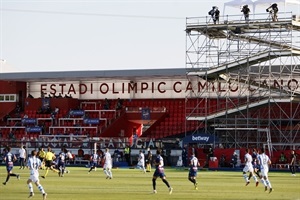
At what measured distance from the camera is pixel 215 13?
78562mm

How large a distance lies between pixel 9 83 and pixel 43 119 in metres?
9.99

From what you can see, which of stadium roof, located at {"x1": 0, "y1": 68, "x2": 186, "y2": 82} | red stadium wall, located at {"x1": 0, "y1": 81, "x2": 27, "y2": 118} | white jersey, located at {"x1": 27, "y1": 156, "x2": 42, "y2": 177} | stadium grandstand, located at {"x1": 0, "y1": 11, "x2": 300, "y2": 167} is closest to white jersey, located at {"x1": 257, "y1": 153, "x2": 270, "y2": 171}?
white jersey, located at {"x1": 27, "y1": 156, "x2": 42, "y2": 177}

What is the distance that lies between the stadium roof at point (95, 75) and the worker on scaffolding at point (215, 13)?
1624cm

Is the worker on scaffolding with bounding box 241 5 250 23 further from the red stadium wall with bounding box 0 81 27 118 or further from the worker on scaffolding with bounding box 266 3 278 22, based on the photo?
the red stadium wall with bounding box 0 81 27 118

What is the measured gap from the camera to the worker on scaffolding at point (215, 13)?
78312mm

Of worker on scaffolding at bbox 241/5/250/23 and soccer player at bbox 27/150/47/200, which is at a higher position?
worker on scaffolding at bbox 241/5/250/23

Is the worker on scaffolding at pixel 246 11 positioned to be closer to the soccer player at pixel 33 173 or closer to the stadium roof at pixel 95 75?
the stadium roof at pixel 95 75

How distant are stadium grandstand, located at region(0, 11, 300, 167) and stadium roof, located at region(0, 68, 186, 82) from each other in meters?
0.11

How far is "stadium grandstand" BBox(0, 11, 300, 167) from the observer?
77312 mm

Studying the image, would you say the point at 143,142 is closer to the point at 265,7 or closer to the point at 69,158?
the point at 69,158

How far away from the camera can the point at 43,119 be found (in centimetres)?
9819

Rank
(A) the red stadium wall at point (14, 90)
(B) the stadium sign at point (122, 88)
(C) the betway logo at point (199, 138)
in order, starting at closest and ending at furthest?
(C) the betway logo at point (199, 138), (B) the stadium sign at point (122, 88), (A) the red stadium wall at point (14, 90)

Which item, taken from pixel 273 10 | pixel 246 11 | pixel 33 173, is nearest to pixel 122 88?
pixel 246 11

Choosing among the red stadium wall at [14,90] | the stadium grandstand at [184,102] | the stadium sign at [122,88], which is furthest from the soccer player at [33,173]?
the red stadium wall at [14,90]
